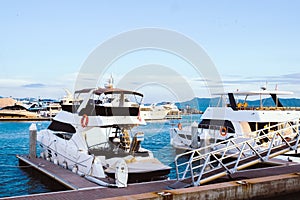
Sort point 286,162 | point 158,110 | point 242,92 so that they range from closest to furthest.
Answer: point 286,162 → point 242,92 → point 158,110

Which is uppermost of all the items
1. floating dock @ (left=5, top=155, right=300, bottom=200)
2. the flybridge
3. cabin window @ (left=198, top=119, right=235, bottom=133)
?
the flybridge

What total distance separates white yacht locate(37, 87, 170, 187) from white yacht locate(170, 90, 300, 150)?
919cm

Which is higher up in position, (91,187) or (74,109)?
(74,109)

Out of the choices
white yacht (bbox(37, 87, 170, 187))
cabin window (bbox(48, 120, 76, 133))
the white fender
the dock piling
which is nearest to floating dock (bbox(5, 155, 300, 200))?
the white fender

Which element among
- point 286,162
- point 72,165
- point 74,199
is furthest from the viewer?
point 286,162

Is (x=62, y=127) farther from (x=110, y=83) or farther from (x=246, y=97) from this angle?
(x=246, y=97)

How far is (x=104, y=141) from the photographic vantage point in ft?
56.5

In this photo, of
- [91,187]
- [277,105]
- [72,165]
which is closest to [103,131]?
[72,165]

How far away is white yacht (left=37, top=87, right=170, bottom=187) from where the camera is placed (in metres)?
14.9

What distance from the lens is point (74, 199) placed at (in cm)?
1053

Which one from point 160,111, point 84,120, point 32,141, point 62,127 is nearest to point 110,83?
point 84,120

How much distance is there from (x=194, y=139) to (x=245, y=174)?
1180 cm

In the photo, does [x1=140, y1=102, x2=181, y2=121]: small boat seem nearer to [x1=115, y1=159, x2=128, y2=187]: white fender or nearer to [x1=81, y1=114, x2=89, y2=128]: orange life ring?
[x1=81, y1=114, x2=89, y2=128]: orange life ring

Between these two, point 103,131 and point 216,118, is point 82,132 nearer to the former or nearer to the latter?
point 103,131
